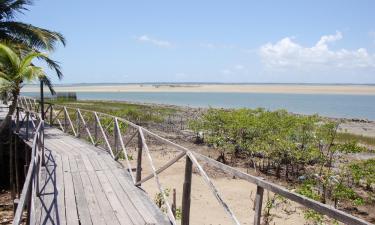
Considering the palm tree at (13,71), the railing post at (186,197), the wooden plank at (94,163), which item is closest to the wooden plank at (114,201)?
the wooden plank at (94,163)

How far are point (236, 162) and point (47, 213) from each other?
1325cm

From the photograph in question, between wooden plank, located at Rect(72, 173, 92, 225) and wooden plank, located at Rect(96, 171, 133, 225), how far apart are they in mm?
418

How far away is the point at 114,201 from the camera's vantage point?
22.7 feet

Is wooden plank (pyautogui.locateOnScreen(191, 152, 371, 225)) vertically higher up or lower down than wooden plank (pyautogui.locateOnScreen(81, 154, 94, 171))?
higher up

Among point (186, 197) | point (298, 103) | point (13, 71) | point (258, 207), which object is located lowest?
point (298, 103)

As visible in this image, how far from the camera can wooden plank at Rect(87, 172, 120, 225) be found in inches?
237

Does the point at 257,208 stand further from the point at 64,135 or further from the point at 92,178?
the point at 64,135

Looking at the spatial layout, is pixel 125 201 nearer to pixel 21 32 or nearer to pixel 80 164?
pixel 80 164

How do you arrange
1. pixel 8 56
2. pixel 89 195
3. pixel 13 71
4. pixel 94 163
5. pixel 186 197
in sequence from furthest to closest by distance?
pixel 13 71 → pixel 8 56 → pixel 94 163 → pixel 89 195 → pixel 186 197

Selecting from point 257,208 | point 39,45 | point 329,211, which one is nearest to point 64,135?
point 39,45

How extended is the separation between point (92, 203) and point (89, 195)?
19.5 inches

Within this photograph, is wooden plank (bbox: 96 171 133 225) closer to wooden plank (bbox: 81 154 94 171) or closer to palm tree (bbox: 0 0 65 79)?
wooden plank (bbox: 81 154 94 171)

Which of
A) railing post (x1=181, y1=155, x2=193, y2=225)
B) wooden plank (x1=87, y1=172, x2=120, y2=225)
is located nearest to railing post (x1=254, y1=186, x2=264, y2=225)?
A: railing post (x1=181, y1=155, x2=193, y2=225)

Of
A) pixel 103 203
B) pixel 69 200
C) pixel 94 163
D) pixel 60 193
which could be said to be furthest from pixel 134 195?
pixel 94 163
